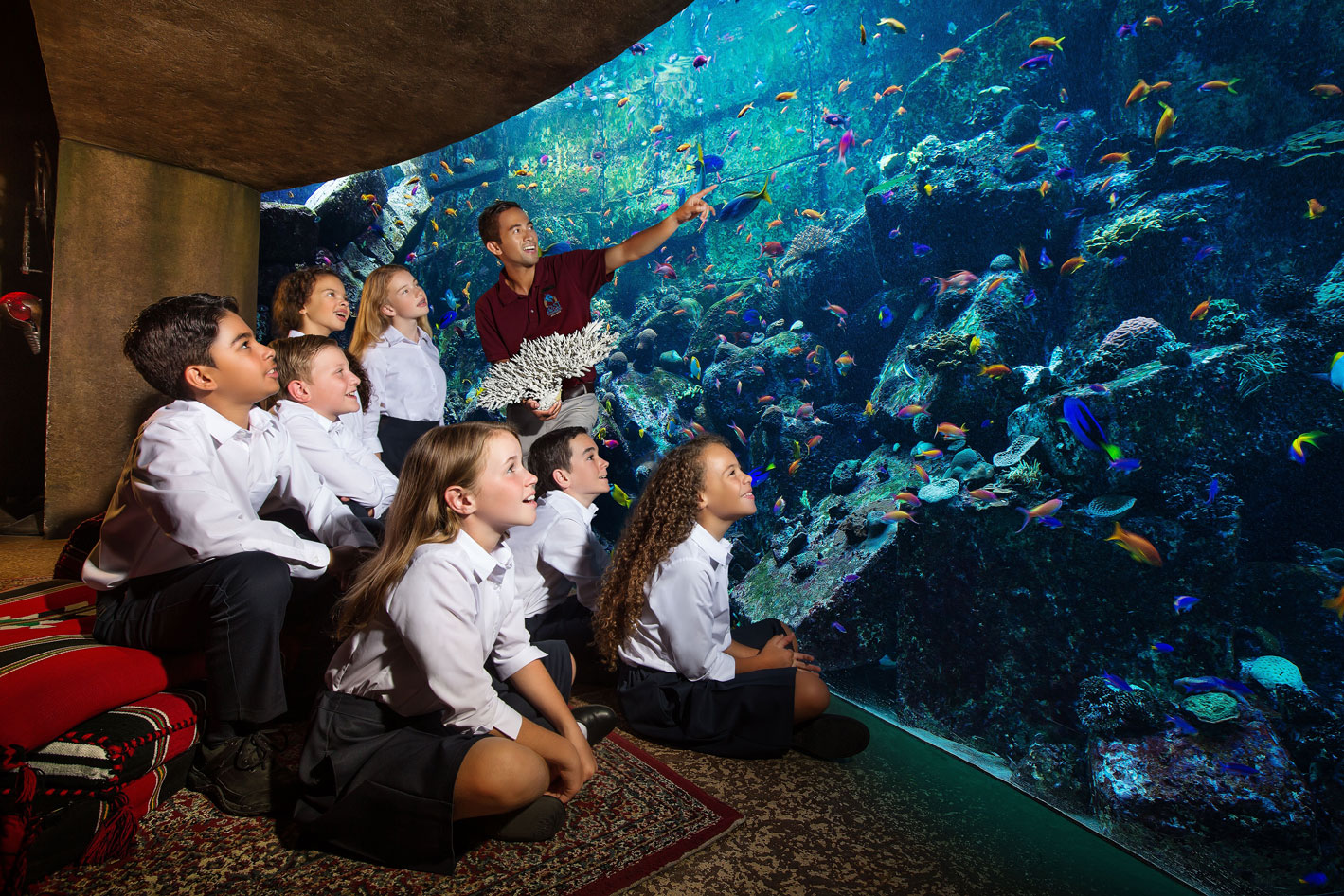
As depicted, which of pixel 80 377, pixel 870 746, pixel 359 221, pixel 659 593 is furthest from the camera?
pixel 359 221

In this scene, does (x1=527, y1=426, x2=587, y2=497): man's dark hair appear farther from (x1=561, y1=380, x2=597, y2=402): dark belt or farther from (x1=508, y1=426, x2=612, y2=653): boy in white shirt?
(x1=561, y1=380, x2=597, y2=402): dark belt

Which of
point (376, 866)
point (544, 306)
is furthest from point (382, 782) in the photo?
point (544, 306)

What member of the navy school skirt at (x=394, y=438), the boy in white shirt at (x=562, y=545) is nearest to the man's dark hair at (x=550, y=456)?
the boy in white shirt at (x=562, y=545)

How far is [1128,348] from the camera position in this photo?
7.47m

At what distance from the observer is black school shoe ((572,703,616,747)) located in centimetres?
204

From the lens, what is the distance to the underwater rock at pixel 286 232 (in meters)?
A: 11.1

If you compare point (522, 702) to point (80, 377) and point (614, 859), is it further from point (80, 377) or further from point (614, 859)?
point (80, 377)

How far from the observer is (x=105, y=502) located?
4.27m

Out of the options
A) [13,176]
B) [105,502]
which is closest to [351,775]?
[105,502]

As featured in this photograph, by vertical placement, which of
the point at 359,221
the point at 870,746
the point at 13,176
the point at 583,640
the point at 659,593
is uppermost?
the point at 359,221

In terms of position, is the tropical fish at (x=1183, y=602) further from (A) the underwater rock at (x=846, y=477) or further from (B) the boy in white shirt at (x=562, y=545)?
(B) the boy in white shirt at (x=562, y=545)

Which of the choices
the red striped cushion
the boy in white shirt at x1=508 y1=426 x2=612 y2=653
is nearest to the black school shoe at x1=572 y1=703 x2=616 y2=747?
the boy in white shirt at x1=508 y1=426 x2=612 y2=653

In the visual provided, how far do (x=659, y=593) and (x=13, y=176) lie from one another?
6.10 metres

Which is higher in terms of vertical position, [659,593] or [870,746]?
[659,593]
